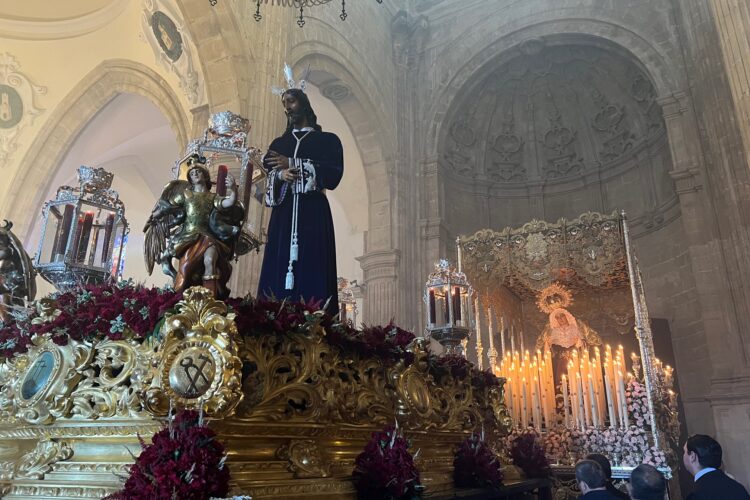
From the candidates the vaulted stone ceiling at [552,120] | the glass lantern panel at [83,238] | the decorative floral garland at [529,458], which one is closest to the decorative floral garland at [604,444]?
the decorative floral garland at [529,458]

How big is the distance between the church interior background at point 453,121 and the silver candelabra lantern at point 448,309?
82.5 inches

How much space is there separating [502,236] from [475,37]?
5673 millimetres

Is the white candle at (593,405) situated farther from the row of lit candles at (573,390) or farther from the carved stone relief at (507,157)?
the carved stone relief at (507,157)

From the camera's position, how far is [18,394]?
2.77 meters

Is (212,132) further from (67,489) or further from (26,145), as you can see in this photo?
(26,145)

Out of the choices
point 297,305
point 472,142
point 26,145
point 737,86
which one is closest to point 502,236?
point 737,86

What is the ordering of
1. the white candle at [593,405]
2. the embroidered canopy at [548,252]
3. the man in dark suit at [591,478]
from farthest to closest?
the embroidered canopy at [548,252] < the white candle at [593,405] < the man in dark suit at [591,478]

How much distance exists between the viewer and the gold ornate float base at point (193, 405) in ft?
7.84

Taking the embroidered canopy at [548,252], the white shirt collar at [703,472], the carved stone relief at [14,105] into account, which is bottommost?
the white shirt collar at [703,472]

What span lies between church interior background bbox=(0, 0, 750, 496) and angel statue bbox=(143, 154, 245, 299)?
332cm

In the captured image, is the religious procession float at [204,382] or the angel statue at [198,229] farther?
the angel statue at [198,229]

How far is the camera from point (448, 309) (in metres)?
5.67

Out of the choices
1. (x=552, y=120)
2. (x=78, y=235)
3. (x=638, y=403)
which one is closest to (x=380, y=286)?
(x=638, y=403)

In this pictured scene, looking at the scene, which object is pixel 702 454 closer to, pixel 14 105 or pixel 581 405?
pixel 581 405
